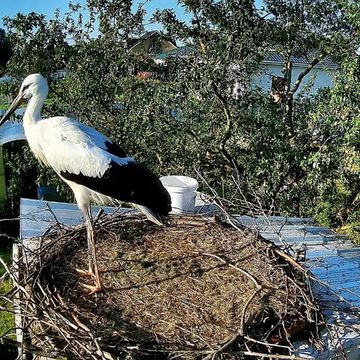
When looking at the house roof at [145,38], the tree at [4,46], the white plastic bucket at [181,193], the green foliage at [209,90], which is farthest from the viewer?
the tree at [4,46]

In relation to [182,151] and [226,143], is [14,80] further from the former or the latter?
[226,143]

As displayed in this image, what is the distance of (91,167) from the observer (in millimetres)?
3955

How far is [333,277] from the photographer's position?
4.44 m

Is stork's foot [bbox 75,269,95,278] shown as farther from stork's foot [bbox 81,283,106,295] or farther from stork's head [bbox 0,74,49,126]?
stork's head [bbox 0,74,49,126]

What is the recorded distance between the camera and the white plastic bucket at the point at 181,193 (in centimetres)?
522

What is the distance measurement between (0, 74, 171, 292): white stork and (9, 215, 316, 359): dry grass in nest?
27 centimetres

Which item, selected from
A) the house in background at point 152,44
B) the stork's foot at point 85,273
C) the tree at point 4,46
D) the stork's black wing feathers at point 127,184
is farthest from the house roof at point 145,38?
the stork's foot at point 85,273

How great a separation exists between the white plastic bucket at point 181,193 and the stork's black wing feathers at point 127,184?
1.05 meters

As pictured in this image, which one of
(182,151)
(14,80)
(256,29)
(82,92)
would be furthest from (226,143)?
(14,80)

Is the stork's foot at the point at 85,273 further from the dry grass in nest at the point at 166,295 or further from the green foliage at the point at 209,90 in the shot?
the green foliage at the point at 209,90

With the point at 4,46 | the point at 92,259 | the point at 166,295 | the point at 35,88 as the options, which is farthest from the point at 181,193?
the point at 4,46

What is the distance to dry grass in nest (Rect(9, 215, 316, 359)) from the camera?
318cm

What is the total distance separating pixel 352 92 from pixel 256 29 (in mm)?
1658

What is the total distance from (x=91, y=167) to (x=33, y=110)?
0.73 metres
